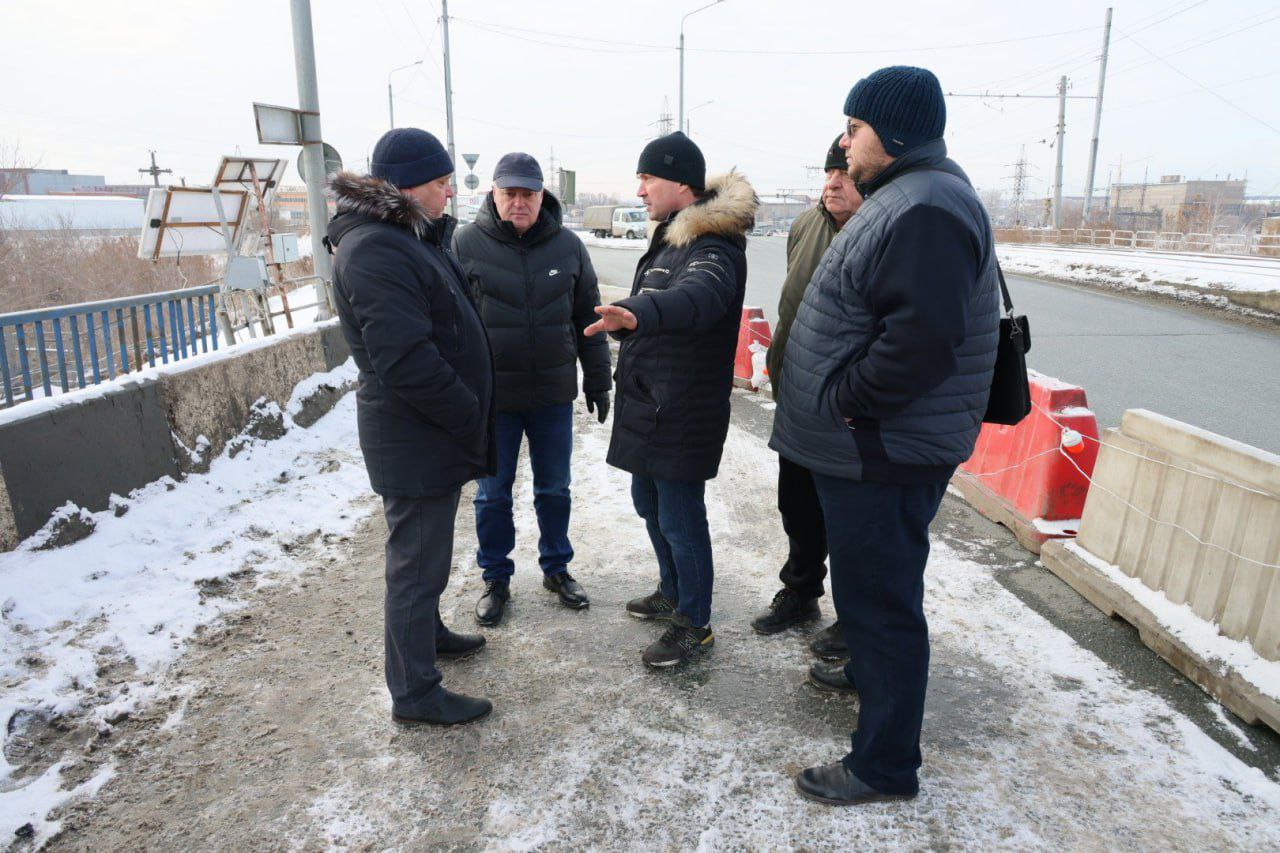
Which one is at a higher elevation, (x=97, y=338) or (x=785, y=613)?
(x=97, y=338)

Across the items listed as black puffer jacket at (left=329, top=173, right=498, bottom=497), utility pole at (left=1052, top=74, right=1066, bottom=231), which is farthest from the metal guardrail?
black puffer jacket at (left=329, top=173, right=498, bottom=497)

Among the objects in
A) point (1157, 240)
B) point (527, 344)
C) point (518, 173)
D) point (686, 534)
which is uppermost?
point (518, 173)

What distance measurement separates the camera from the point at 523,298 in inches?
138

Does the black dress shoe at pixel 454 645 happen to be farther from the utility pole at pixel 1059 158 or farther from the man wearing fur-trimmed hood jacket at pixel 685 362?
the utility pole at pixel 1059 158

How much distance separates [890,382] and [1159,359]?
992 centimetres

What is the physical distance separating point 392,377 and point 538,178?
1408 mm

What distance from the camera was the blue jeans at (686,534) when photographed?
306cm

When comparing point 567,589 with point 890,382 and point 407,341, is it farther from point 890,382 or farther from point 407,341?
point 890,382

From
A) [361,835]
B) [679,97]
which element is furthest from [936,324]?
[679,97]

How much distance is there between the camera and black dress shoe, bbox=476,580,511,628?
11.3 feet

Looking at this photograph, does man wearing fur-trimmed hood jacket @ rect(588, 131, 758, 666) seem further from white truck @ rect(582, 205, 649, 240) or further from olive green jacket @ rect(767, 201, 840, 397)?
white truck @ rect(582, 205, 649, 240)

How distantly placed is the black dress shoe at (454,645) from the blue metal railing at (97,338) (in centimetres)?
323

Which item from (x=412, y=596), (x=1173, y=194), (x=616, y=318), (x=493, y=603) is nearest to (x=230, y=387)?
(x=493, y=603)

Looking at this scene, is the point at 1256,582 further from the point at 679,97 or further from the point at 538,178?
the point at 679,97
